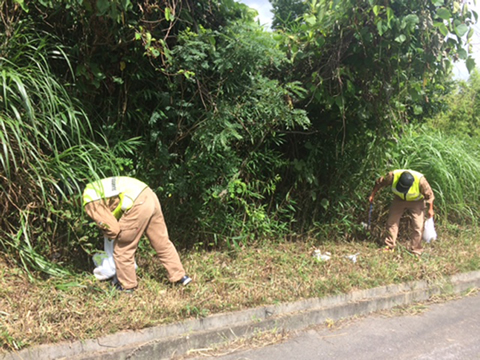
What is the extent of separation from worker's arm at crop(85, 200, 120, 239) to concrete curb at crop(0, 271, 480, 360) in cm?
88

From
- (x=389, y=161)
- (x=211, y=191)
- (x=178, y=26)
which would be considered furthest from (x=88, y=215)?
(x=389, y=161)

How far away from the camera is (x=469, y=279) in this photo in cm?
500

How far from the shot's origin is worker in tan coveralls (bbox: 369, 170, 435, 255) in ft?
17.2

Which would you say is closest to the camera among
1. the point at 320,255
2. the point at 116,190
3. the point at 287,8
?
the point at 116,190

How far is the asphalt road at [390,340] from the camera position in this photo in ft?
10.8

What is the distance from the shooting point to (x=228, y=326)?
11.2ft

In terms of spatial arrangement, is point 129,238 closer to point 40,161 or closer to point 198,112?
point 40,161

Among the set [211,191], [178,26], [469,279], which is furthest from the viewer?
[469,279]

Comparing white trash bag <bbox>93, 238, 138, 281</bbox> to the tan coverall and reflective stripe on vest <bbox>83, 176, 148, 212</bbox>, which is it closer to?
the tan coverall

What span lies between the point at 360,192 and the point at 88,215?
386 cm

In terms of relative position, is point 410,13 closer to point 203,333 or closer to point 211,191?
point 211,191

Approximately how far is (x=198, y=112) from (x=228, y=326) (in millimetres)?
2148

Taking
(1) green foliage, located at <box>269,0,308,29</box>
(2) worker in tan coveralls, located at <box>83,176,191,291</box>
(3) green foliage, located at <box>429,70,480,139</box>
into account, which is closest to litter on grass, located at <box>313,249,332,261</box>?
(2) worker in tan coveralls, located at <box>83,176,191,291</box>

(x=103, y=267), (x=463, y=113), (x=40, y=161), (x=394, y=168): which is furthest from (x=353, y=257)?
(x=463, y=113)
